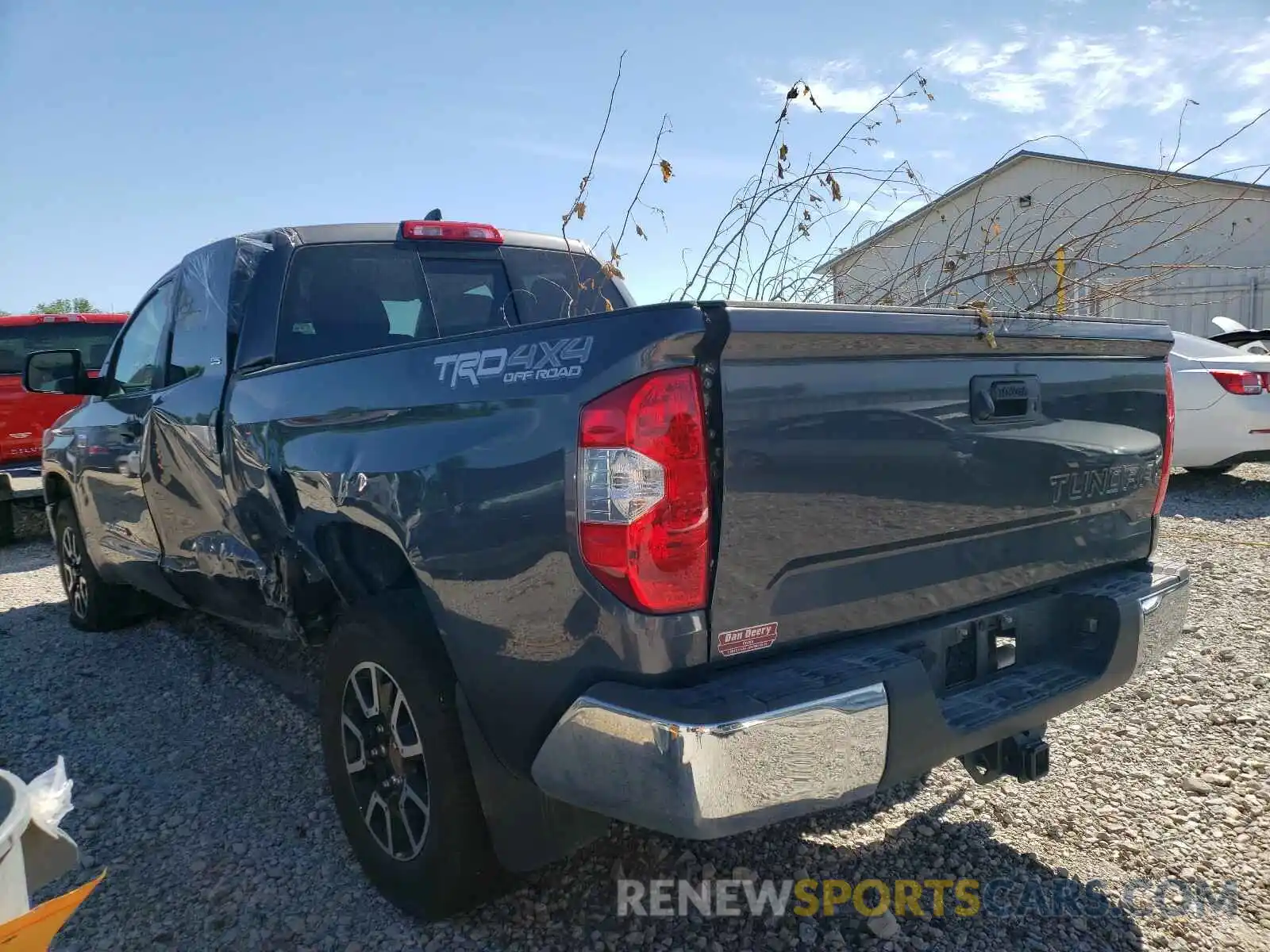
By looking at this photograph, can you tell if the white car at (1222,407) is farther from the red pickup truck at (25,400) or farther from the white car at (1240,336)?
the red pickup truck at (25,400)

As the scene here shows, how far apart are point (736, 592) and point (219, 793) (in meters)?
2.45

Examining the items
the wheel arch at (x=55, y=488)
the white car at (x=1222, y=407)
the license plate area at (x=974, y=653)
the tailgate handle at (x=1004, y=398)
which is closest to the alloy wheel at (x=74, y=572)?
the wheel arch at (x=55, y=488)

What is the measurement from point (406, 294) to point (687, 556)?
2.26m

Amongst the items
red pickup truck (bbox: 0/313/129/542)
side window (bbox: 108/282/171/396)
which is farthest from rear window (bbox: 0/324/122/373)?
side window (bbox: 108/282/171/396)

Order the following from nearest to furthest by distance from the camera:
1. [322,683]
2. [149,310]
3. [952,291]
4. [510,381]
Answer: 1. [510,381]
2. [322,683]
3. [952,291]
4. [149,310]

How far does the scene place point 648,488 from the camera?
1.96 meters

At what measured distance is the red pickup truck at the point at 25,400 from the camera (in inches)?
350

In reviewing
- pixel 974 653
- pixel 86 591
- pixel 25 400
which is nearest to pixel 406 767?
pixel 974 653

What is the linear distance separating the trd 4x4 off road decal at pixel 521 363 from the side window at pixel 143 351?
2523 millimetres

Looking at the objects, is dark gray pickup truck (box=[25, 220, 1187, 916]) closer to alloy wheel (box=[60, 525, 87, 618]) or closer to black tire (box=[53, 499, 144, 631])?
black tire (box=[53, 499, 144, 631])

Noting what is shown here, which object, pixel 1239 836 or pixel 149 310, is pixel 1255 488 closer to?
pixel 1239 836

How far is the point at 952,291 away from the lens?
383 centimetres

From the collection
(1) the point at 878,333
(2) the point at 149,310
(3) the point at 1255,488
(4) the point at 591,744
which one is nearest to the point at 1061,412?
(1) the point at 878,333

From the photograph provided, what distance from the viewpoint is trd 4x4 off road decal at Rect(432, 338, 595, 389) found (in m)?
2.07
